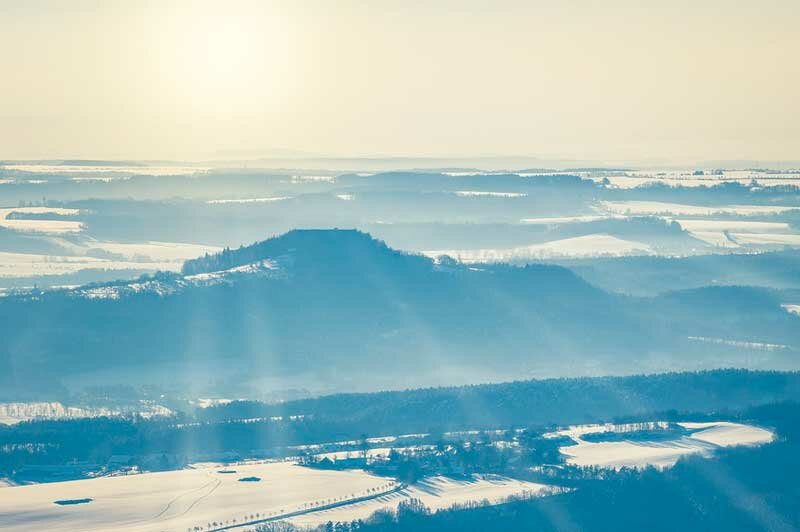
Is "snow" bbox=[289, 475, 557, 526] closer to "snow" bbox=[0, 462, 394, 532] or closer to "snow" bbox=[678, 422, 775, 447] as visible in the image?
"snow" bbox=[0, 462, 394, 532]

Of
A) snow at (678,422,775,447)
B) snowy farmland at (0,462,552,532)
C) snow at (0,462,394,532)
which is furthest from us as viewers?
snow at (678,422,775,447)

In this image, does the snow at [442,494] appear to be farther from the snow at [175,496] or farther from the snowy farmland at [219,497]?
the snow at [175,496]

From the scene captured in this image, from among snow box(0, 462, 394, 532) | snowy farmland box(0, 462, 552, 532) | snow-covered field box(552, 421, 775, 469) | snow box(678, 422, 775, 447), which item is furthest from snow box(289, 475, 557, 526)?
snow box(678, 422, 775, 447)

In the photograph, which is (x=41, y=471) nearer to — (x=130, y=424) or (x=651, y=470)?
(x=130, y=424)

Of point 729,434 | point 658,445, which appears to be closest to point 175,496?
point 658,445

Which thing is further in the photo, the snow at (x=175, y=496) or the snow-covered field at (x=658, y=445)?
the snow-covered field at (x=658, y=445)

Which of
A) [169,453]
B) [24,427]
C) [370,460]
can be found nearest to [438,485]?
[370,460]

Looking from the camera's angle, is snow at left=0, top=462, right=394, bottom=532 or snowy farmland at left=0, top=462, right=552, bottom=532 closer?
snow at left=0, top=462, right=394, bottom=532

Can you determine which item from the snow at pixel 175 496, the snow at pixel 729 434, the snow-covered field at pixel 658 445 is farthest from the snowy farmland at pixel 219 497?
the snow at pixel 729 434
